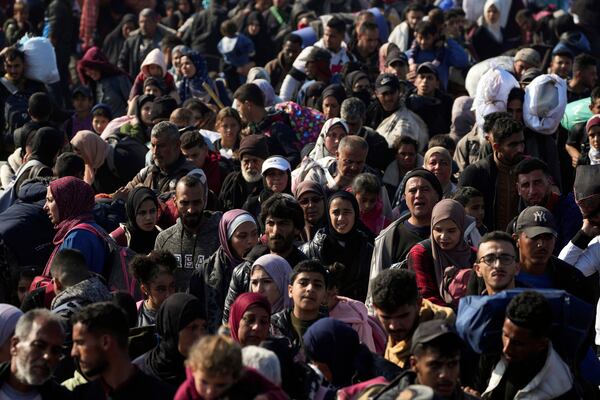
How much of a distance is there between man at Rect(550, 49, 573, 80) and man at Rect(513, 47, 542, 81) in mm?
236

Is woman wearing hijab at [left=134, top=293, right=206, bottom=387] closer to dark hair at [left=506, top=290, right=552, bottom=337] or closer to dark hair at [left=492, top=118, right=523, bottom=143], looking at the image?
dark hair at [left=506, top=290, right=552, bottom=337]

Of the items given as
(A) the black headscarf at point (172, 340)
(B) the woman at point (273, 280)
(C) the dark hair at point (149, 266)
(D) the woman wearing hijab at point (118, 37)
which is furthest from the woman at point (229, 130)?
(D) the woman wearing hijab at point (118, 37)

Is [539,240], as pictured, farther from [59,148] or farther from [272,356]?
[59,148]

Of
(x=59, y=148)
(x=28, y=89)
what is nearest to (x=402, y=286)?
(x=59, y=148)

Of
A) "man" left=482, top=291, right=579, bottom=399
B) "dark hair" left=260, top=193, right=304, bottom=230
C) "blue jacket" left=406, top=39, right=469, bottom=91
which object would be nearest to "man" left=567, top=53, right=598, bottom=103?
"blue jacket" left=406, top=39, right=469, bottom=91

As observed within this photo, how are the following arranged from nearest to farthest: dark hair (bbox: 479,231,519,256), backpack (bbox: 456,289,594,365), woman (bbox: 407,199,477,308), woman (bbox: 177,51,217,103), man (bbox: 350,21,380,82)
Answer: backpack (bbox: 456,289,594,365)
dark hair (bbox: 479,231,519,256)
woman (bbox: 407,199,477,308)
woman (bbox: 177,51,217,103)
man (bbox: 350,21,380,82)

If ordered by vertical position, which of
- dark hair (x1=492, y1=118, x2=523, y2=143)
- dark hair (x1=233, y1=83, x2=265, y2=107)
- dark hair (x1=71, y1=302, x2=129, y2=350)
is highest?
dark hair (x1=71, y1=302, x2=129, y2=350)

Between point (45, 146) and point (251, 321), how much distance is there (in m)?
4.59

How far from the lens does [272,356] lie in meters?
6.86

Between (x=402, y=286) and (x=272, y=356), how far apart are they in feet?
4.18

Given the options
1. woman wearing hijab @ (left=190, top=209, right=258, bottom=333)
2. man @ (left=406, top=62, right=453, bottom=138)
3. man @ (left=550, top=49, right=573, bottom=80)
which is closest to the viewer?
woman wearing hijab @ (left=190, top=209, right=258, bottom=333)

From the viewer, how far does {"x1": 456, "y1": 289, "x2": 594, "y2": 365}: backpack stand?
7.54 m

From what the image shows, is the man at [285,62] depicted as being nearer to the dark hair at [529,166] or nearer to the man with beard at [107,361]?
the dark hair at [529,166]

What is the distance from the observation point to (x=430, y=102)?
1448 centimetres
